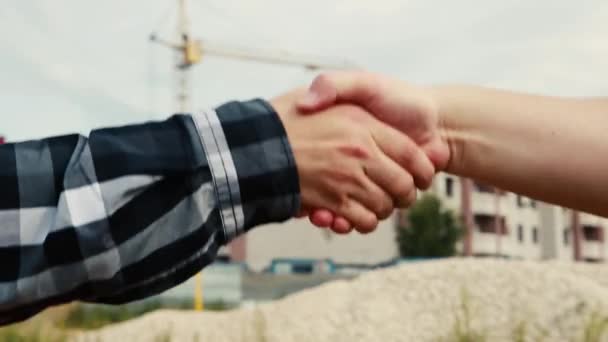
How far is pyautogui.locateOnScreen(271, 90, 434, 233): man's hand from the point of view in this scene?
4.25 feet

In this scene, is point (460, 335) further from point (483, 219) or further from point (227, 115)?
point (483, 219)

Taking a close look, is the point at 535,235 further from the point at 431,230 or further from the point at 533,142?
the point at 533,142

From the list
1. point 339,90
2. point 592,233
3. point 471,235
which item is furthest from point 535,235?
point 339,90

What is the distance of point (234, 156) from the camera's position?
109 cm

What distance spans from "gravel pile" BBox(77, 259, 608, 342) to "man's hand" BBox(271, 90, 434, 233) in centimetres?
277

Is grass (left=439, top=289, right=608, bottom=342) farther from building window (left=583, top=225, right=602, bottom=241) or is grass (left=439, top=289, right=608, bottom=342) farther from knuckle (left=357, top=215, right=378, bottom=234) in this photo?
building window (left=583, top=225, right=602, bottom=241)

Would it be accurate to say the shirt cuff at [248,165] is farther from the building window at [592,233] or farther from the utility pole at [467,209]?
the building window at [592,233]

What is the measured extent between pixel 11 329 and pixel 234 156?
5418 millimetres

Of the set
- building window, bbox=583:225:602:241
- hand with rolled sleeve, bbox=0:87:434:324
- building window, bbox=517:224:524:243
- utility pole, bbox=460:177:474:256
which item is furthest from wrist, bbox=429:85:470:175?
building window, bbox=583:225:602:241

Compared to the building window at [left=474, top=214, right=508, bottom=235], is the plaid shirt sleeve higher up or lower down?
higher up

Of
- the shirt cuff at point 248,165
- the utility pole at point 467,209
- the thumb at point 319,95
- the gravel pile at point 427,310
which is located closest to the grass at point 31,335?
the gravel pile at point 427,310

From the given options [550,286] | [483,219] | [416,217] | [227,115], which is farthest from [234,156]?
[483,219]

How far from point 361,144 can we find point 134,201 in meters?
0.51

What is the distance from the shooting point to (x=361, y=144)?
4.76ft
